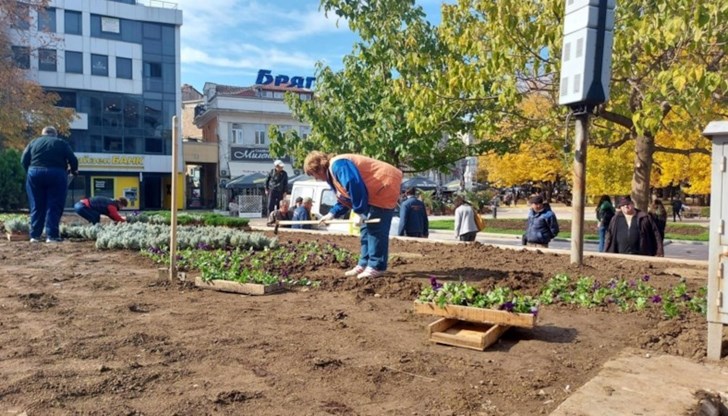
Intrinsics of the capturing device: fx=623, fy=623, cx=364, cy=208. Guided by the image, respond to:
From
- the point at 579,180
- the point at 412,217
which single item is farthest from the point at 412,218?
the point at 579,180

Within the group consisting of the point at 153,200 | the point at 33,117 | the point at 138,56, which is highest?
the point at 138,56

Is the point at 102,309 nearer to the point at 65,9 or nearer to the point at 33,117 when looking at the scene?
the point at 33,117

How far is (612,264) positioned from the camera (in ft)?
26.7

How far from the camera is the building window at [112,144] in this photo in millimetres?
47312

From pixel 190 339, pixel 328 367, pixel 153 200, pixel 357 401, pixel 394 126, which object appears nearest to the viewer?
pixel 357 401

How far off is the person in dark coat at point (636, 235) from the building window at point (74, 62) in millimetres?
45528

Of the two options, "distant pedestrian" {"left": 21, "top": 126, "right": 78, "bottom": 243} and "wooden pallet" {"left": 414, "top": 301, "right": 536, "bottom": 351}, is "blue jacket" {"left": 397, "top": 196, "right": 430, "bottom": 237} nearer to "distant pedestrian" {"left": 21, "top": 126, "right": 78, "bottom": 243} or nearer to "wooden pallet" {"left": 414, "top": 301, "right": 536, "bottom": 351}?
"distant pedestrian" {"left": 21, "top": 126, "right": 78, "bottom": 243}

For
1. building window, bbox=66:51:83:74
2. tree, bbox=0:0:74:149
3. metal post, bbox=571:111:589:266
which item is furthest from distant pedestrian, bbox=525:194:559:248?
building window, bbox=66:51:83:74

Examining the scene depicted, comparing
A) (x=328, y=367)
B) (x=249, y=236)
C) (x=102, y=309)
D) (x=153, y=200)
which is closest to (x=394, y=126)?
(x=249, y=236)

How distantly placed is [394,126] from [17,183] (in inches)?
599

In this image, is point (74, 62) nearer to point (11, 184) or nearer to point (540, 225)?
point (11, 184)

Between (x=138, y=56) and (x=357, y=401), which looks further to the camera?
(x=138, y=56)

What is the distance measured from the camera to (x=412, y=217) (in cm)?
1273

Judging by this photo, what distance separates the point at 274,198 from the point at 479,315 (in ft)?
41.3
